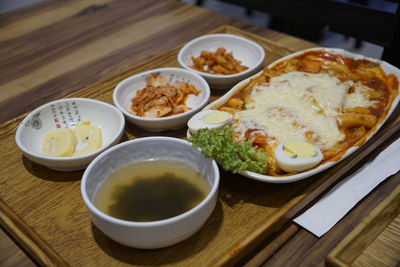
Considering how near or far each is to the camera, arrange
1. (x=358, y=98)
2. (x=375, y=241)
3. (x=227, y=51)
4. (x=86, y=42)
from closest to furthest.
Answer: (x=375, y=241) → (x=358, y=98) → (x=227, y=51) → (x=86, y=42)

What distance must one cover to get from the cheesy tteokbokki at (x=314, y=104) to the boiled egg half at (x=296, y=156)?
8 cm

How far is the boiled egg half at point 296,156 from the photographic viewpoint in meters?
1.52

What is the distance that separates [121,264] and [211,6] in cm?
511

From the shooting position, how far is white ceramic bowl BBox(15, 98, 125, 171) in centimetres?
172

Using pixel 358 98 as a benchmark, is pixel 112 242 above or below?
below

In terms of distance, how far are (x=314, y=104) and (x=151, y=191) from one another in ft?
3.11

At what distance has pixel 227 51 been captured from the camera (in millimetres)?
2664

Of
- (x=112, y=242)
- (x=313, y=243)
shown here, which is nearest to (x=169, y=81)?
(x=112, y=242)

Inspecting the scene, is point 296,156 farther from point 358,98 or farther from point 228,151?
point 358,98

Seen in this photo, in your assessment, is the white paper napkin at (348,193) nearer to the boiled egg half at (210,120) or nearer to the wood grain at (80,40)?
the boiled egg half at (210,120)

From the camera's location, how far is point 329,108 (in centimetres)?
186

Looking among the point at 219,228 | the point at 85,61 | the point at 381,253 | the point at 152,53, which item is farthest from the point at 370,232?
the point at 85,61

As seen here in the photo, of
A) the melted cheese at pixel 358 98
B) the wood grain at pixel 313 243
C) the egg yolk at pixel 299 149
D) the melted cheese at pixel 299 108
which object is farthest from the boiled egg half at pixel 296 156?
the melted cheese at pixel 358 98

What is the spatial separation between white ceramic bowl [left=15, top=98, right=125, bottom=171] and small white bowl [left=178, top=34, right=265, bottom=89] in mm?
629
